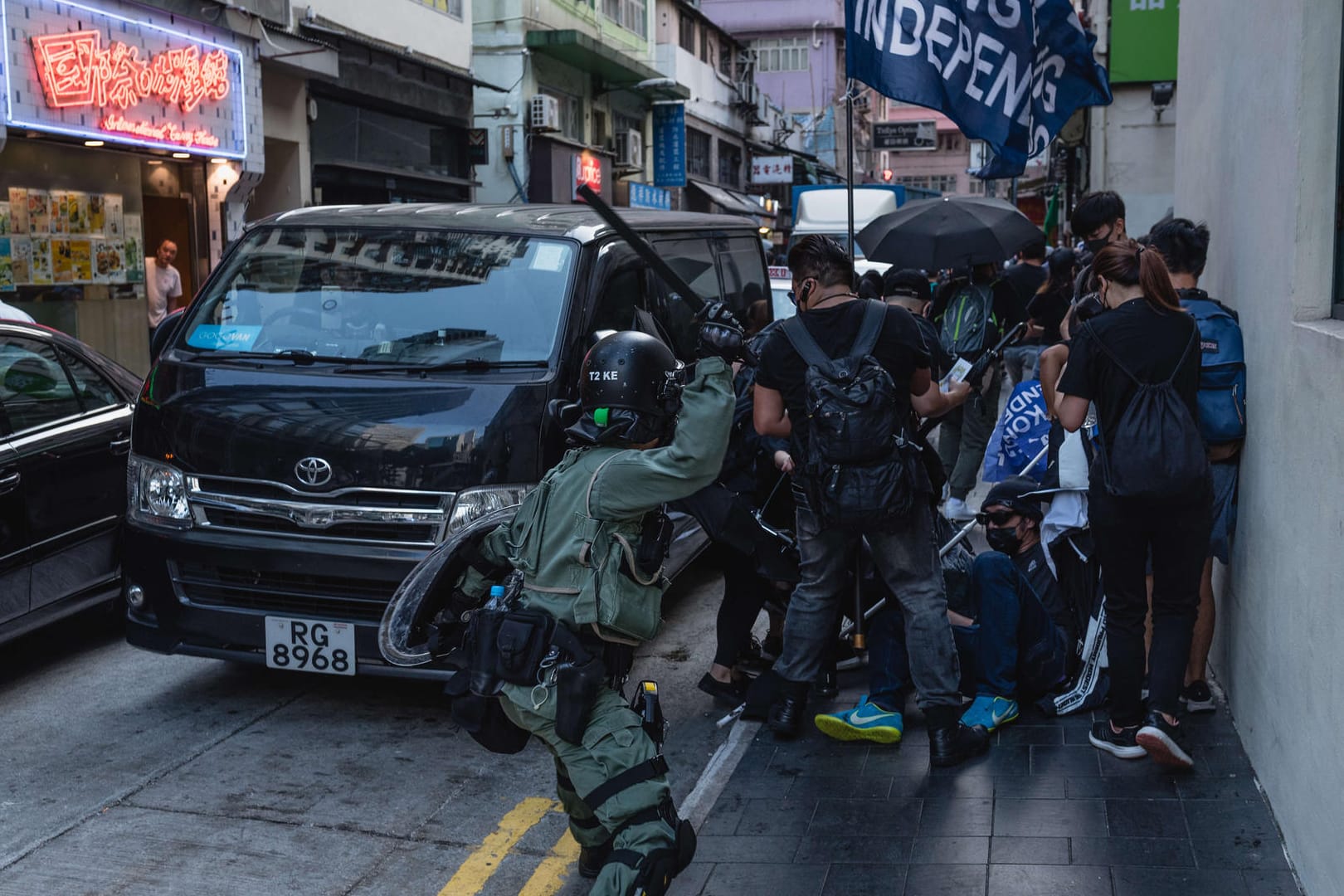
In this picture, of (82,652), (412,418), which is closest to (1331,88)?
(412,418)

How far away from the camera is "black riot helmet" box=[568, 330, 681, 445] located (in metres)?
3.53

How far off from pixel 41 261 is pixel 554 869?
36.5ft

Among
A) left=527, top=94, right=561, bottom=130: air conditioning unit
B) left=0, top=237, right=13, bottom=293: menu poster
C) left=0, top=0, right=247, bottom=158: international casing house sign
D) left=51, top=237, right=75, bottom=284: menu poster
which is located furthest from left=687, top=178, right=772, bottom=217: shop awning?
left=0, top=237, right=13, bottom=293: menu poster

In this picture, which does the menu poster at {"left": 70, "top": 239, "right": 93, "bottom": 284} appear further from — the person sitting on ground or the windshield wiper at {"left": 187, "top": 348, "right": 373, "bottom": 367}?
the person sitting on ground

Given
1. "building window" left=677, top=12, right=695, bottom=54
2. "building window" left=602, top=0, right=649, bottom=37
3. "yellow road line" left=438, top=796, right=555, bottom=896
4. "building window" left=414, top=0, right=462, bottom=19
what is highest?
"building window" left=677, top=12, right=695, bottom=54

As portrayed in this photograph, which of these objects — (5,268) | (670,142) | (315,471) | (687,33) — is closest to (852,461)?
(315,471)

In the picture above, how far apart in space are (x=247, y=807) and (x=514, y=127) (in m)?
21.1

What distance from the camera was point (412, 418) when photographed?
518 centimetres

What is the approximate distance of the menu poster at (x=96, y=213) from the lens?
13891mm

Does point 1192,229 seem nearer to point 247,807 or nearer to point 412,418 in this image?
point 412,418

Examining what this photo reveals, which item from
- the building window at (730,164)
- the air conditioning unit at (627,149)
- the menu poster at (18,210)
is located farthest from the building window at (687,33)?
the menu poster at (18,210)

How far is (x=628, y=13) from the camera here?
31.3 m

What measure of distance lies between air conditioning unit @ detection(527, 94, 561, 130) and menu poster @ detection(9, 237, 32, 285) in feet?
41.1

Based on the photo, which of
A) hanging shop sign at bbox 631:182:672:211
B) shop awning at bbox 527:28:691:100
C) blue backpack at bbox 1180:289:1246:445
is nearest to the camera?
blue backpack at bbox 1180:289:1246:445
